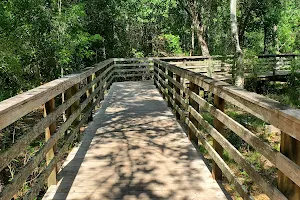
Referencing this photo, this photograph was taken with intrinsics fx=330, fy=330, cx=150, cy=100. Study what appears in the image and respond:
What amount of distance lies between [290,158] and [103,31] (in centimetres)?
1933

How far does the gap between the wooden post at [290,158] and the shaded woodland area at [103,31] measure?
9689mm

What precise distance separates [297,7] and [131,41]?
30.1m

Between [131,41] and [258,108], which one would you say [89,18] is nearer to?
[131,41]

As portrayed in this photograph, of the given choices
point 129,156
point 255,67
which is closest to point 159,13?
point 255,67

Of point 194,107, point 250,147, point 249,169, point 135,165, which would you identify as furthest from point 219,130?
point 250,147

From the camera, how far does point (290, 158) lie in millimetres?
2127

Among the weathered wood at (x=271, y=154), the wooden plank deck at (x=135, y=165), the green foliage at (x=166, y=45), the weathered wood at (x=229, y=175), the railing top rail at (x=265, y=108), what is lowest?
the wooden plank deck at (x=135, y=165)

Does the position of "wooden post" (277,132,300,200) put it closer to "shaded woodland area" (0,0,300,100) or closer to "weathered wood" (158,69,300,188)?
"weathered wood" (158,69,300,188)

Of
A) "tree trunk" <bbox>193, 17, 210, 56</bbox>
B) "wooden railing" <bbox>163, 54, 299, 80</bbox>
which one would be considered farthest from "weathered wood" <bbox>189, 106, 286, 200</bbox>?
"tree trunk" <bbox>193, 17, 210, 56</bbox>

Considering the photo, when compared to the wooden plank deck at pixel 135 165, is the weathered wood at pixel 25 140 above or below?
above

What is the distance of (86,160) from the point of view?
4.46 m

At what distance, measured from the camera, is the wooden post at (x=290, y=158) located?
2.08m

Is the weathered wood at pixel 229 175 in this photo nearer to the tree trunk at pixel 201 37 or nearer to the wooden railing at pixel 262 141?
the wooden railing at pixel 262 141

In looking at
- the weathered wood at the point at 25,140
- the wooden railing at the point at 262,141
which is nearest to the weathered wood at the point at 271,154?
the wooden railing at the point at 262,141
